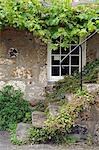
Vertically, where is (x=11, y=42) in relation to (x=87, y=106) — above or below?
above

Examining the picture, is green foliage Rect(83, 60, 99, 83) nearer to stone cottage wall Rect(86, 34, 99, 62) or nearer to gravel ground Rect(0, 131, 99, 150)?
stone cottage wall Rect(86, 34, 99, 62)

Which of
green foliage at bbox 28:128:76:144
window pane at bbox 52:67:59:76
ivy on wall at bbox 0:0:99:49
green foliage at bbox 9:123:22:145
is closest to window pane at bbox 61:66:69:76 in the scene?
window pane at bbox 52:67:59:76

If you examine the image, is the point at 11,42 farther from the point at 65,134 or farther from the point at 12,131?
the point at 65,134

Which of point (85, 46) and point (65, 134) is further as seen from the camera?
point (85, 46)

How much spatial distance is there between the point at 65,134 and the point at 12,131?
1009 mm

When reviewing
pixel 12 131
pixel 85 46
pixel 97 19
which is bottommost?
pixel 12 131

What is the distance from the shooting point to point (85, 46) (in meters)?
7.07

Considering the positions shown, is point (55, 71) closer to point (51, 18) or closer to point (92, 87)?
point (51, 18)

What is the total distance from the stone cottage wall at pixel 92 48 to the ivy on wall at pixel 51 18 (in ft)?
2.43

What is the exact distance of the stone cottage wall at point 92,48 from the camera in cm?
707

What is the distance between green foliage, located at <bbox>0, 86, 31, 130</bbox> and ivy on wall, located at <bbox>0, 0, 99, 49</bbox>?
1281 millimetres

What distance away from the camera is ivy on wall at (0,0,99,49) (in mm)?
6145

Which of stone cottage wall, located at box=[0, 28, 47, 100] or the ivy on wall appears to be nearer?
the ivy on wall

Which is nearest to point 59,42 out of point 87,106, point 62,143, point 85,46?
point 85,46
